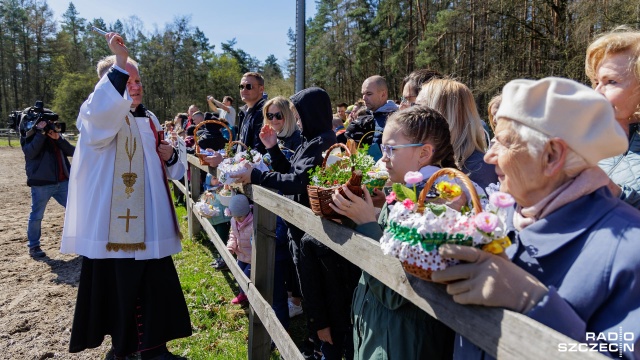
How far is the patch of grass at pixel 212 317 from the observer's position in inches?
139

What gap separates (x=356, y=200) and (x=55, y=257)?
6.33 metres

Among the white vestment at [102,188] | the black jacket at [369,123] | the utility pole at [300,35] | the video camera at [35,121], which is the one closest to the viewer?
the white vestment at [102,188]

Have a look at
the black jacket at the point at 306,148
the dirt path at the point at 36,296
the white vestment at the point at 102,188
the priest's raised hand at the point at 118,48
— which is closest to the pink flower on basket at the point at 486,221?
the black jacket at the point at 306,148

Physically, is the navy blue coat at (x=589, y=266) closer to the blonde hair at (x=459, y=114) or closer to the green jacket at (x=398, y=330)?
the green jacket at (x=398, y=330)

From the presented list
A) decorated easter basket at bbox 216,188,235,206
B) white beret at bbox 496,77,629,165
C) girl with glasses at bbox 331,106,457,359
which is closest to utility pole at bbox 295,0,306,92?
decorated easter basket at bbox 216,188,235,206

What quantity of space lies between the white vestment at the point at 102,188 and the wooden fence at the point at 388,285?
756mm

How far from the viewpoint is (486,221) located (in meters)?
0.99

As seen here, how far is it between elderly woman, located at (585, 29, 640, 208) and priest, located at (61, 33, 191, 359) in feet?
9.83

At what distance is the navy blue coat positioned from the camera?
3.01 feet

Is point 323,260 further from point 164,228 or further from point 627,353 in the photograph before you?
point 627,353

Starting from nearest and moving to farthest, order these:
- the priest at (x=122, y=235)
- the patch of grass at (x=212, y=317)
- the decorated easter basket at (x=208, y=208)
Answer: the priest at (x=122, y=235) → the patch of grass at (x=212, y=317) → the decorated easter basket at (x=208, y=208)

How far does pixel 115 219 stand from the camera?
3.14 meters

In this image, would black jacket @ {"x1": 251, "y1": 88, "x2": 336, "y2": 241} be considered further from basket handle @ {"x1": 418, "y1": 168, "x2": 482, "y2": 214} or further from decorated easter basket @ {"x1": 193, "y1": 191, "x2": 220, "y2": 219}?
decorated easter basket @ {"x1": 193, "y1": 191, "x2": 220, "y2": 219}

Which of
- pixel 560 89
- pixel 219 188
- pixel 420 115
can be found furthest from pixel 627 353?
pixel 219 188
